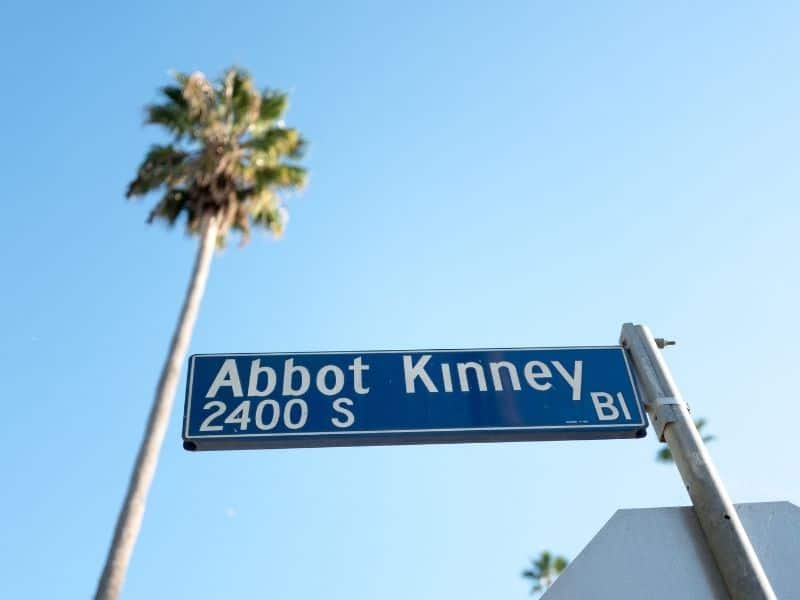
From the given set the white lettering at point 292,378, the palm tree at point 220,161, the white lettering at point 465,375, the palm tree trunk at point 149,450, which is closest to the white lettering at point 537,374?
the white lettering at point 465,375

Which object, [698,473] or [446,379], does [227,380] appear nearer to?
[446,379]

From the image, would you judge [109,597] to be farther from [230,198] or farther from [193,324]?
[230,198]

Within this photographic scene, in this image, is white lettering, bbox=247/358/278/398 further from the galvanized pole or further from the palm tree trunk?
the palm tree trunk

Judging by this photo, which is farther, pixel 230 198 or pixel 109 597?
pixel 230 198

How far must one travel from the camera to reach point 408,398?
2623mm

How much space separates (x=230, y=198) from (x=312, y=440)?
916 centimetres

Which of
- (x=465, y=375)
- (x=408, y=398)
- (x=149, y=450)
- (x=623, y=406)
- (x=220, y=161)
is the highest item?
(x=220, y=161)

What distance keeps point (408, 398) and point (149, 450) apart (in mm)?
5153

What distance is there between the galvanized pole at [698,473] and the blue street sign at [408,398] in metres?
0.09

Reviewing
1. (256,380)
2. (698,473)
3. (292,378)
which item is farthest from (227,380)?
(698,473)

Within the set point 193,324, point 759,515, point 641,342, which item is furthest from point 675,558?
point 193,324

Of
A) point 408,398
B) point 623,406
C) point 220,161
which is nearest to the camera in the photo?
point 623,406

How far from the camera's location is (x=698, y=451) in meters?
2.11

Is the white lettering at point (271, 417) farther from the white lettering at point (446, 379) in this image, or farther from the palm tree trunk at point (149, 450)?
the palm tree trunk at point (149, 450)
